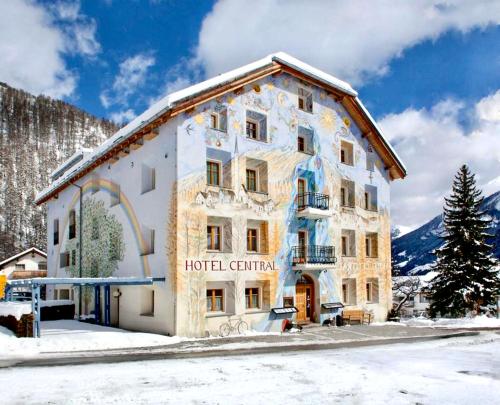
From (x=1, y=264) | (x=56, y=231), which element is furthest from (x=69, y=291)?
(x=1, y=264)

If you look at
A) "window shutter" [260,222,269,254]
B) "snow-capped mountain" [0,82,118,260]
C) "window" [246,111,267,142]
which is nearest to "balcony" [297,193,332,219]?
"window shutter" [260,222,269,254]

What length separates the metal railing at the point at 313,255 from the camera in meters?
26.8

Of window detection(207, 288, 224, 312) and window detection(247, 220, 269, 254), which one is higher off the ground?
window detection(247, 220, 269, 254)

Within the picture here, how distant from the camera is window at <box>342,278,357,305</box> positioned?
31.0 metres

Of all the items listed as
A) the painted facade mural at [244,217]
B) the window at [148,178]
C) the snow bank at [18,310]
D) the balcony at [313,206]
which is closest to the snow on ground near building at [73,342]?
the snow bank at [18,310]

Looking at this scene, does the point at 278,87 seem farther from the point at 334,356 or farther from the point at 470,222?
the point at 470,222

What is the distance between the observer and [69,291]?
3591 centimetres

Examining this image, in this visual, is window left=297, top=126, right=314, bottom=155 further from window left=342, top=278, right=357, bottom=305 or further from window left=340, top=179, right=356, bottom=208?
window left=342, top=278, right=357, bottom=305

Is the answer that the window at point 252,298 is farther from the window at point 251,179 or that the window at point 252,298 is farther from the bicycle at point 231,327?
the window at point 251,179

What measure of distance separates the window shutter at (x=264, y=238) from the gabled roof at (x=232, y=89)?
24.6 feet

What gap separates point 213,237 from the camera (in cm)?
2439

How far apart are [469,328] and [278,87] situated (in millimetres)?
18240

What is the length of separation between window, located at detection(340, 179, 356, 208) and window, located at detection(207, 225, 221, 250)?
1061cm

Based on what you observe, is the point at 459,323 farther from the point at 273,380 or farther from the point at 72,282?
the point at 72,282
